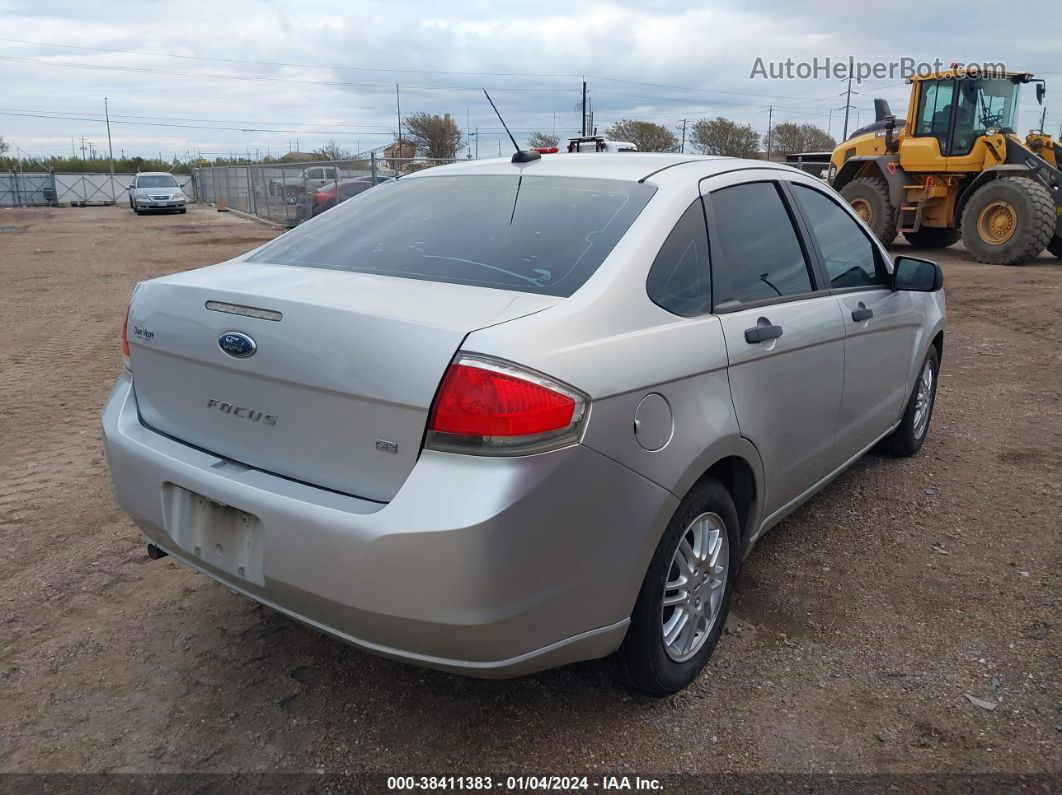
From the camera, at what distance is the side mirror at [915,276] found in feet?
13.1

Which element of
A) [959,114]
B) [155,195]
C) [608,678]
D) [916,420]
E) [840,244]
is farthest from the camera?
[155,195]

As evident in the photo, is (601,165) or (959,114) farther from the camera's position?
(959,114)

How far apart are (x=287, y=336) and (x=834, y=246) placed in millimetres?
2529

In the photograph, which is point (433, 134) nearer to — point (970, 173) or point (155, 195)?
point (155, 195)

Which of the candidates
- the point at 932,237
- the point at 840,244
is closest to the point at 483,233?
the point at 840,244

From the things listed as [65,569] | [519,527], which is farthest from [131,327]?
[519,527]

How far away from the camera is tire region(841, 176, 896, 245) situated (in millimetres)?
14984

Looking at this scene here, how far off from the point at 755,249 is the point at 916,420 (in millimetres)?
2327

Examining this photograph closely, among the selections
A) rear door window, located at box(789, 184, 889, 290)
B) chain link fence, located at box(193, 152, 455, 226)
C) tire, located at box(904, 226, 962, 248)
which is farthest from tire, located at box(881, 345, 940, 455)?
tire, located at box(904, 226, 962, 248)

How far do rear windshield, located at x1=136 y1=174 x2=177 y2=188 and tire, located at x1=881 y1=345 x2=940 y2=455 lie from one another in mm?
36077

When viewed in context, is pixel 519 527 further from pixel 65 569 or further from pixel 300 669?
pixel 65 569

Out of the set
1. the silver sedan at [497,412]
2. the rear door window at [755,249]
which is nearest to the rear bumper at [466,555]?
the silver sedan at [497,412]

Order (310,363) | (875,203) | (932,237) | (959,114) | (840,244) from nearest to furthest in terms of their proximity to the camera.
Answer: (310,363) → (840,244) → (959,114) → (875,203) → (932,237)

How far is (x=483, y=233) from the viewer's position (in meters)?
2.89
